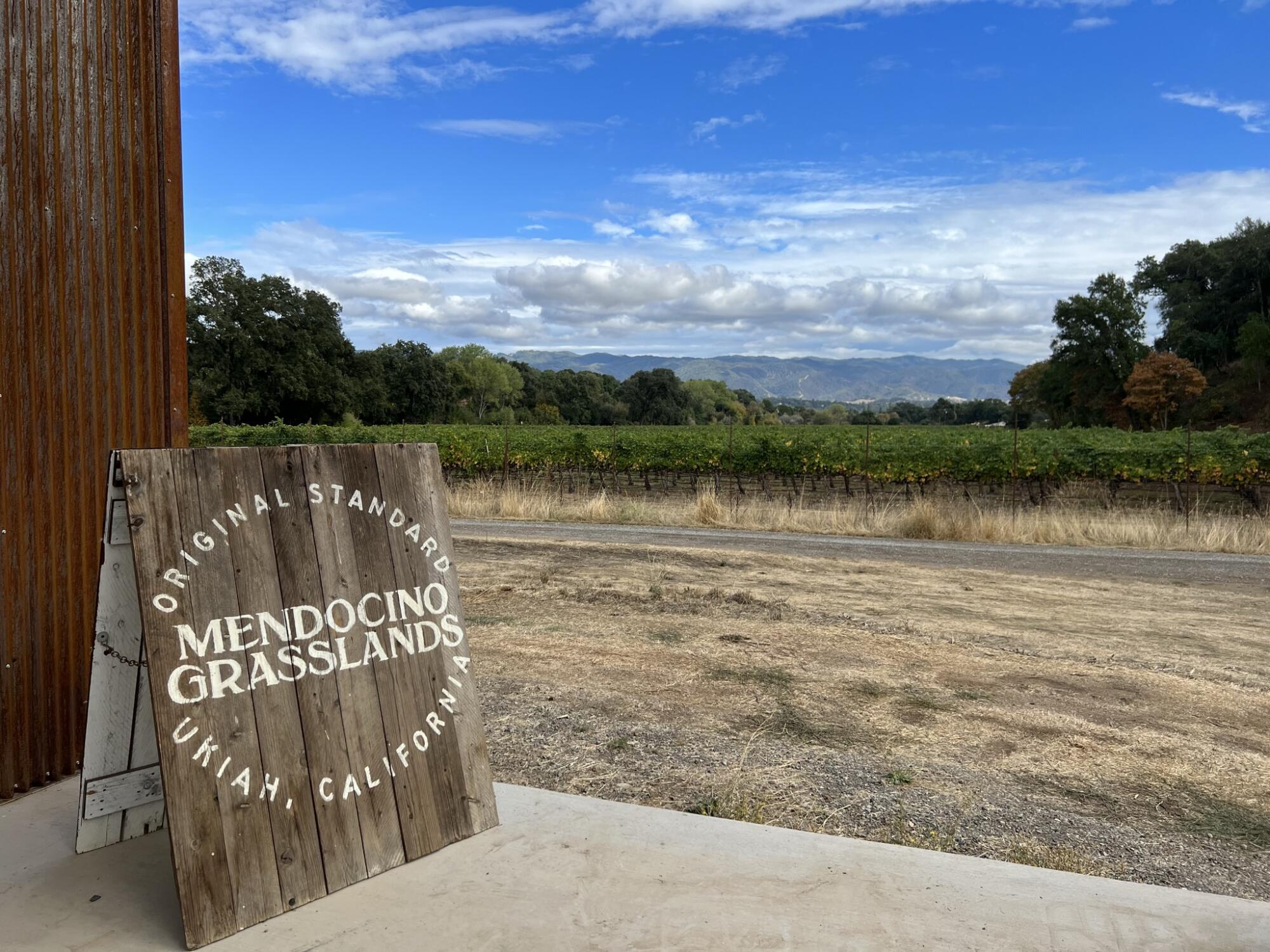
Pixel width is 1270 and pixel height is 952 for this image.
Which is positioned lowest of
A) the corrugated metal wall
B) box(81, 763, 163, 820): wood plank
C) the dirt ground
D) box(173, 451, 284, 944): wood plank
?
the dirt ground

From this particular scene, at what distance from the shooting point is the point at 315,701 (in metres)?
2.69

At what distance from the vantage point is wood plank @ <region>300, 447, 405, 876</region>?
108 inches

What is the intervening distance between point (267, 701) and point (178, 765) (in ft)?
0.92

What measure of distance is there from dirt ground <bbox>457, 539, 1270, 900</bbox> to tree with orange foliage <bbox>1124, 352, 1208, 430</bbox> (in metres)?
67.0

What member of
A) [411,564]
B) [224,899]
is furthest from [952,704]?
[224,899]

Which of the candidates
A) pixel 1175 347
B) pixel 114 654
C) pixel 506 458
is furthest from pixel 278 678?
pixel 1175 347

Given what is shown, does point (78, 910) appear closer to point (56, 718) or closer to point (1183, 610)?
point (56, 718)

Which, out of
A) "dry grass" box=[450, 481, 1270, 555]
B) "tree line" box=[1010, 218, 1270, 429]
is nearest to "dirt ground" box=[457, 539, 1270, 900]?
"dry grass" box=[450, 481, 1270, 555]

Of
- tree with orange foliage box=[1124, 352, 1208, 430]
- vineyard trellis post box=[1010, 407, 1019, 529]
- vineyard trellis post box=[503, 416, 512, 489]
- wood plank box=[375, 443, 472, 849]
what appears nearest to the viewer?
wood plank box=[375, 443, 472, 849]

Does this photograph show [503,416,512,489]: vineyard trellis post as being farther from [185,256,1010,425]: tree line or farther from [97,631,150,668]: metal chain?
[185,256,1010,425]: tree line

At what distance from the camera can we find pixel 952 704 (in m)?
5.02

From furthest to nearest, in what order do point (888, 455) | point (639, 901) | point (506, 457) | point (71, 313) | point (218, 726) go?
point (506, 457) → point (888, 455) → point (71, 313) → point (639, 901) → point (218, 726)

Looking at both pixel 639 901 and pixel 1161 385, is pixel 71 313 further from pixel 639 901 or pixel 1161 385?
pixel 1161 385

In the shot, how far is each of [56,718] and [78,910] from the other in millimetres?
906
